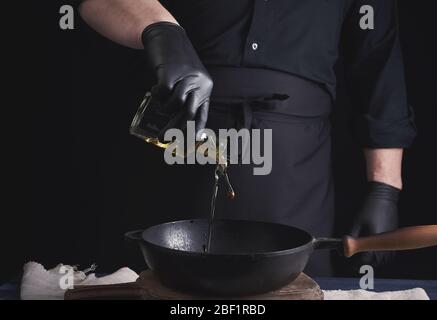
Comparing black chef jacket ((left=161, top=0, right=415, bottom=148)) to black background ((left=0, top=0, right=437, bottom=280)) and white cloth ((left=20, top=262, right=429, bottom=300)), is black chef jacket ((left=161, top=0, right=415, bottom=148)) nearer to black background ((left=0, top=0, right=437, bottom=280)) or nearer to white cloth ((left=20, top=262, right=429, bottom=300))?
black background ((left=0, top=0, right=437, bottom=280))

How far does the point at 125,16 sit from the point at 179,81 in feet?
0.94

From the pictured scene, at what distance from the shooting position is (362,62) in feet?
4.80

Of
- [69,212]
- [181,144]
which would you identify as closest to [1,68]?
[69,212]

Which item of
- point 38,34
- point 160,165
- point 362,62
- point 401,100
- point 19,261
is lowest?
point 19,261

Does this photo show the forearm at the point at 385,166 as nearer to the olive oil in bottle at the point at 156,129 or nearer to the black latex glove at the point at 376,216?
the black latex glove at the point at 376,216

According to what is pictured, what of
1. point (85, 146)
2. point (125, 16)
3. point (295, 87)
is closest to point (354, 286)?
point (295, 87)

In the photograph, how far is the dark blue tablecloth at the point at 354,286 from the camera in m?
0.97

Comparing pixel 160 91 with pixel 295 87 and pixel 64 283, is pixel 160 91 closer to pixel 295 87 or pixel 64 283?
pixel 64 283

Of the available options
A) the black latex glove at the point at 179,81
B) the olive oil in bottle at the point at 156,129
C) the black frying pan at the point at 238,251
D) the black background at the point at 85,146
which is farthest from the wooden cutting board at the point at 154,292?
the black background at the point at 85,146

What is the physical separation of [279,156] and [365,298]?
1.54 feet

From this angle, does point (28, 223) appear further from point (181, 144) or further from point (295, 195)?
point (181, 144)

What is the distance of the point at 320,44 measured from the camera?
1334 millimetres

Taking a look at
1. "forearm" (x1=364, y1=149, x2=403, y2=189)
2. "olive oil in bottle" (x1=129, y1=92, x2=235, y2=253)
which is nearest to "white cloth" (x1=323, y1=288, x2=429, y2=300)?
"olive oil in bottle" (x1=129, y1=92, x2=235, y2=253)

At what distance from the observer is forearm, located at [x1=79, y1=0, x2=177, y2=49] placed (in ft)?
3.60
